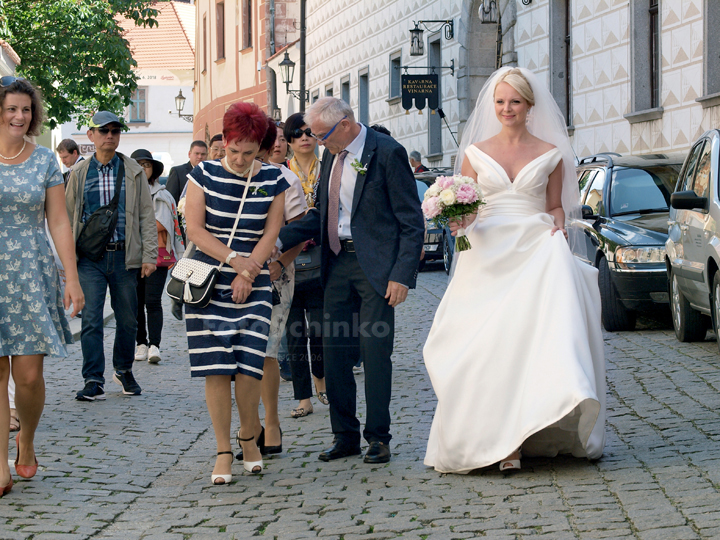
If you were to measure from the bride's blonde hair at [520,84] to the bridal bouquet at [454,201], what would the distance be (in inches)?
22.5

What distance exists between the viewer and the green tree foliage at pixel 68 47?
23172 mm

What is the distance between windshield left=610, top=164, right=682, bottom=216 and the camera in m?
12.3

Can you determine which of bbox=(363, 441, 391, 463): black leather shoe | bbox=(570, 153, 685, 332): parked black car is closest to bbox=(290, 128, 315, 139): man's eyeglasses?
bbox=(363, 441, 391, 463): black leather shoe

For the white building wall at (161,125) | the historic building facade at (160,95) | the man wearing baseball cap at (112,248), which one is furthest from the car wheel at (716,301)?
the white building wall at (161,125)

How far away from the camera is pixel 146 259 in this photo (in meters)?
8.62

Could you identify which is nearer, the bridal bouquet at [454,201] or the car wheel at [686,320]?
the bridal bouquet at [454,201]

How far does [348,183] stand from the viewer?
20.0 feet

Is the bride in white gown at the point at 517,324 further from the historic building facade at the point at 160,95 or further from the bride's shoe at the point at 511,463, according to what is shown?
the historic building facade at the point at 160,95

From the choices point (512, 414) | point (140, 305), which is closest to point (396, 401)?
point (512, 414)

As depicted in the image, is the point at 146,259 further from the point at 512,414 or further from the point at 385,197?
the point at 512,414

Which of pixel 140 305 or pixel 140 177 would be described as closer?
pixel 140 177

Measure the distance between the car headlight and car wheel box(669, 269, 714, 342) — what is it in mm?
683

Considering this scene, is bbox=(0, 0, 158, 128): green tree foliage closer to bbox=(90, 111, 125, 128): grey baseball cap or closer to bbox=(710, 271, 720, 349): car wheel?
bbox=(90, 111, 125, 128): grey baseball cap

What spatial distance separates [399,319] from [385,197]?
23.8 feet
